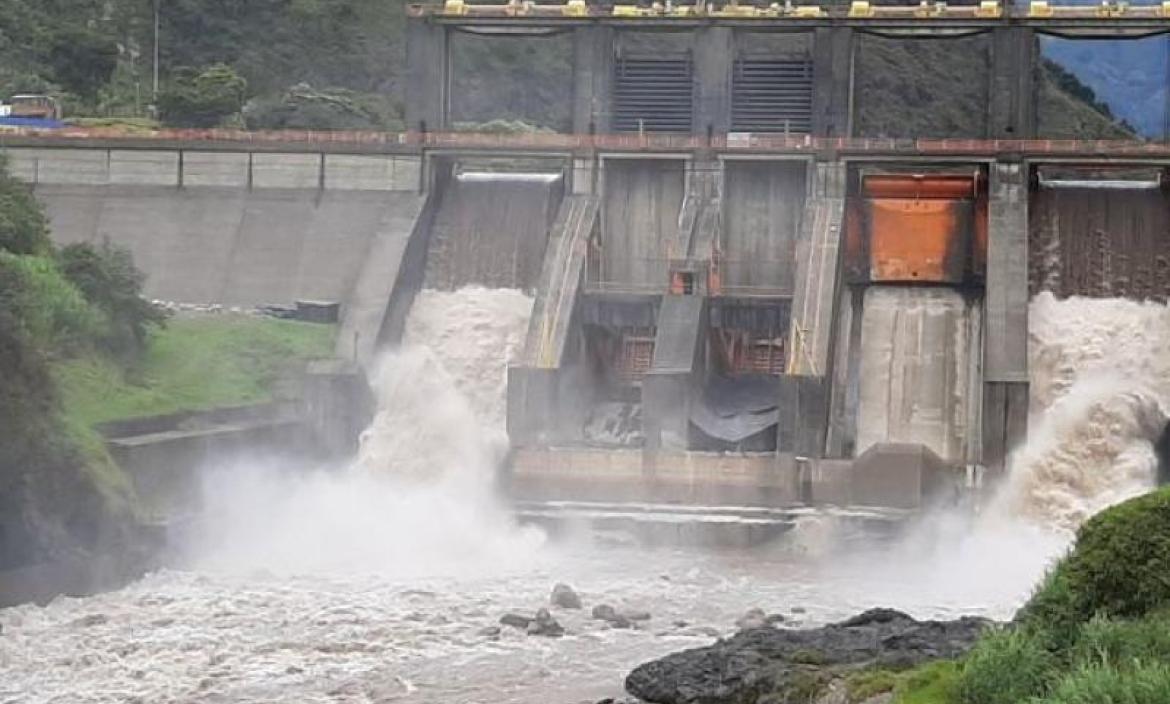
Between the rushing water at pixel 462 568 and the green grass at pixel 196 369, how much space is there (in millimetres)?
1591

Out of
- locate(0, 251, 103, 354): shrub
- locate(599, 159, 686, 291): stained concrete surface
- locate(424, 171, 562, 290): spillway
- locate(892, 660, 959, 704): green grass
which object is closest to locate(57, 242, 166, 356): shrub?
locate(0, 251, 103, 354): shrub

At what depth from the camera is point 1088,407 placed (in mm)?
32844

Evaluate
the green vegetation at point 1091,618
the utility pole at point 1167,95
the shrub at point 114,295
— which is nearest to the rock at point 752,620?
the green vegetation at point 1091,618

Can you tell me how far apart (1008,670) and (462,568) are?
16445 millimetres

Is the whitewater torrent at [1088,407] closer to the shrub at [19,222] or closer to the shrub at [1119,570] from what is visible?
the shrub at [19,222]

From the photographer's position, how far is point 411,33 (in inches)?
1559

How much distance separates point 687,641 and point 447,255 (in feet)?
54.6

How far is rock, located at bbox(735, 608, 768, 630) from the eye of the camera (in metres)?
23.4

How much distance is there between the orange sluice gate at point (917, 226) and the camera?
1463 inches

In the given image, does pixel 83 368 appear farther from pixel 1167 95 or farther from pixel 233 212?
pixel 1167 95

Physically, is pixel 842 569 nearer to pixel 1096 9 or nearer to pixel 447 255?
pixel 447 255

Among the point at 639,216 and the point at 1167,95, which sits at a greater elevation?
the point at 1167,95

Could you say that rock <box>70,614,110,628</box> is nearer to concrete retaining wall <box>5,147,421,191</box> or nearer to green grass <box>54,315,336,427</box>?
green grass <box>54,315,336,427</box>

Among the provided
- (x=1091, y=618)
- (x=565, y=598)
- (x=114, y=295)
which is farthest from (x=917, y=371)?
(x=1091, y=618)
